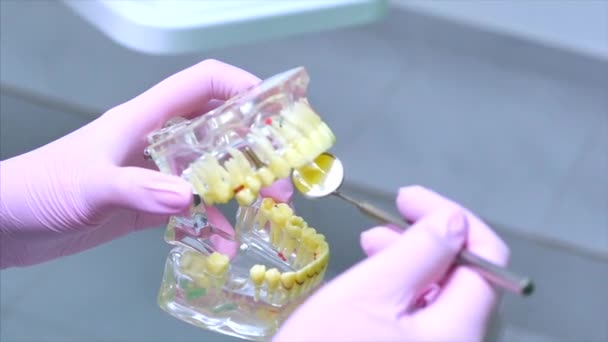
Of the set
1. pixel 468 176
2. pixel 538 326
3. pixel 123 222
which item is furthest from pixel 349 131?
pixel 123 222

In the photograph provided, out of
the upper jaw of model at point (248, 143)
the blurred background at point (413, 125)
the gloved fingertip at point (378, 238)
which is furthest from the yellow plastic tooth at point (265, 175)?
the blurred background at point (413, 125)

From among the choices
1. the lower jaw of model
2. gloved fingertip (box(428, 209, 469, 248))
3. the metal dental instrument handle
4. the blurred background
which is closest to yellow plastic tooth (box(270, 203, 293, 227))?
the lower jaw of model

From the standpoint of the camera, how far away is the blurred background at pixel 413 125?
1.68 meters

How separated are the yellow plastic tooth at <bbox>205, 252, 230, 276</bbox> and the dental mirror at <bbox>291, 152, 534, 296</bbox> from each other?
0.11m

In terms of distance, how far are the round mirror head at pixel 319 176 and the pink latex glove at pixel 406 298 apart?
0.12m

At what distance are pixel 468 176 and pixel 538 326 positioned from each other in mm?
399

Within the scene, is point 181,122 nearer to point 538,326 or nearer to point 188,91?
point 188,91

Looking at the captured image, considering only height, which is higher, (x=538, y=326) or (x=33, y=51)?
(x=33, y=51)

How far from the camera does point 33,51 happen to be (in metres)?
2.22

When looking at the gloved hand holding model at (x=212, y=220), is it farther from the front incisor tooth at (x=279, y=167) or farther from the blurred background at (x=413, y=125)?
the blurred background at (x=413, y=125)

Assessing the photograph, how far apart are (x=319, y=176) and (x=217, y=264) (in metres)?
0.14

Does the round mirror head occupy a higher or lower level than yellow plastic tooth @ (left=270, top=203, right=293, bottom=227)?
higher

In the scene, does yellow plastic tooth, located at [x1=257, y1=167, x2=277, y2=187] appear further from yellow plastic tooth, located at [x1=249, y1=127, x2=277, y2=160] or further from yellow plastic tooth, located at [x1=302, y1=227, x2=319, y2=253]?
yellow plastic tooth, located at [x1=302, y1=227, x2=319, y2=253]

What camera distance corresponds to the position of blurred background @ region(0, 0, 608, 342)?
1677mm
